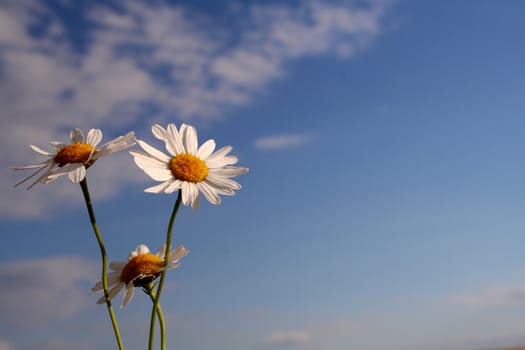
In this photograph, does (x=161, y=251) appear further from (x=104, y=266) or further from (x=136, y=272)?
(x=104, y=266)

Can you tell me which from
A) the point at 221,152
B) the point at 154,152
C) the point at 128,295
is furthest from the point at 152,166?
the point at 128,295

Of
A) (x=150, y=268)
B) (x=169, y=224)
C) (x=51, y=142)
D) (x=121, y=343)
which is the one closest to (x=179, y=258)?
(x=150, y=268)

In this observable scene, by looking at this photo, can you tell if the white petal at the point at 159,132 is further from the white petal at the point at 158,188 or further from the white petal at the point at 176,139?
the white petal at the point at 158,188

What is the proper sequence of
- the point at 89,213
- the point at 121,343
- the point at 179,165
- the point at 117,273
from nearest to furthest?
the point at 121,343 < the point at 89,213 < the point at 179,165 < the point at 117,273

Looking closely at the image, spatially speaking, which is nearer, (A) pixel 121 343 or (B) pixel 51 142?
(A) pixel 121 343

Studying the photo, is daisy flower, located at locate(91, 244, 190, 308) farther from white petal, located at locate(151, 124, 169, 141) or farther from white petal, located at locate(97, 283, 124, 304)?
white petal, located at locate(151, 124, 169, 141)

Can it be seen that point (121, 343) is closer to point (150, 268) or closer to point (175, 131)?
point (150, 268)
